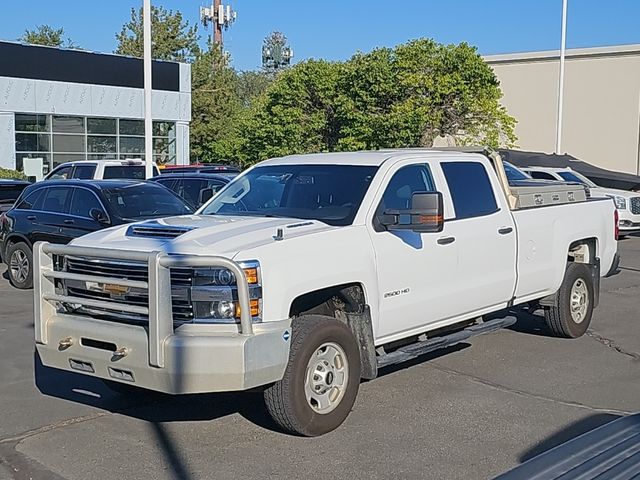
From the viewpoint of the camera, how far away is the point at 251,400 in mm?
6766

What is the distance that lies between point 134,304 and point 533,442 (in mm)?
2844

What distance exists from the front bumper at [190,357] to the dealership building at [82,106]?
27343 mm

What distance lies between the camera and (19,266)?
13078 mm

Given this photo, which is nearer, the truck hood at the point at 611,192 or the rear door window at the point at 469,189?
the rear door window at the point at 469,189

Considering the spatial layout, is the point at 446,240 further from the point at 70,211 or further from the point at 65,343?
the point at 70,211

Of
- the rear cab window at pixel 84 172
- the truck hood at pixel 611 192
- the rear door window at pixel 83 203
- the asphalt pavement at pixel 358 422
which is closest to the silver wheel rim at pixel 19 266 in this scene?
the rear door window at pixel 83 203

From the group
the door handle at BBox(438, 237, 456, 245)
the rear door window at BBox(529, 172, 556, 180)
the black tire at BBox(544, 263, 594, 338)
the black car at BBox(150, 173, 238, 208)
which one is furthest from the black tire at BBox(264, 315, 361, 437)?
the rear door window at BBox(529, 172, 556, 180)

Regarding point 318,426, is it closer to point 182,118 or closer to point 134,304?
point 134,304

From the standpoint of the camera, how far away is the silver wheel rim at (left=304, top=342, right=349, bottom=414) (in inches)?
227

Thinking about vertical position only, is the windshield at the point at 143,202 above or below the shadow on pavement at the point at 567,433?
above

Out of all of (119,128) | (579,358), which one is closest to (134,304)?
(579,358)

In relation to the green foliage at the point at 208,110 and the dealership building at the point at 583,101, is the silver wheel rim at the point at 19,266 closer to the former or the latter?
the dealership building at the point at 583,101

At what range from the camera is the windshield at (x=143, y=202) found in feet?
38.7

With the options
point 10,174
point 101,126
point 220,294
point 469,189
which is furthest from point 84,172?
point 101,126
